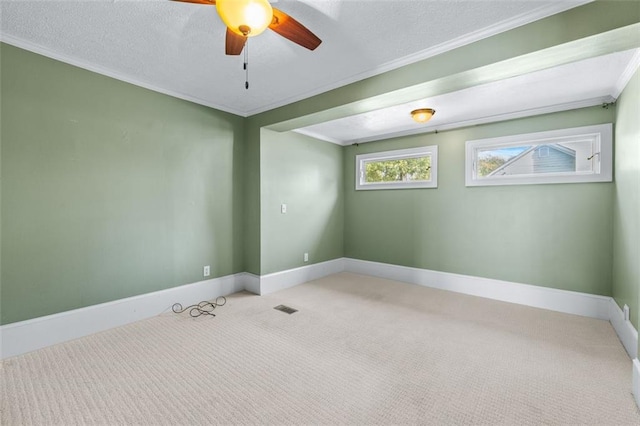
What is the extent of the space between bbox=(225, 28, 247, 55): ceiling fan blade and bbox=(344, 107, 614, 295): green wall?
3239 mm

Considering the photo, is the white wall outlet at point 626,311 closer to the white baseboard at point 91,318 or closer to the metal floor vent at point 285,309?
the metal floor vent at point 285,309

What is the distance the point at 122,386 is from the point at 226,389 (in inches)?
27.6

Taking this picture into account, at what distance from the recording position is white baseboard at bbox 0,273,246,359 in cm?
228

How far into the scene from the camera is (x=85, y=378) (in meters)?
2.00

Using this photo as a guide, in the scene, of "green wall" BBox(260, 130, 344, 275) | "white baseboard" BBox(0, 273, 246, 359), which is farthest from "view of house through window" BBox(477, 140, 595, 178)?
"white baseboard" BBox(0, 273, 246, 359)

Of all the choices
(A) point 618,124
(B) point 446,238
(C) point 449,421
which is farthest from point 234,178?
(A) point 618,124

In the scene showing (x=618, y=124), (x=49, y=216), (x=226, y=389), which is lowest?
(x=226, y=389)

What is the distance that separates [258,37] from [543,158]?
137 inches

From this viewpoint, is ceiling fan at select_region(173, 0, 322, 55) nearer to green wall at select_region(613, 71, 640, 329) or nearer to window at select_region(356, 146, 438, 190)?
green wall at select_region(613, 71, 640, 329)

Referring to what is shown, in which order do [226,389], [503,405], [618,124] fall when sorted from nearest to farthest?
1. [503,405]
2. [226,389]
3. [618,124]

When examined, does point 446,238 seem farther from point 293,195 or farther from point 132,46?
point 132,46

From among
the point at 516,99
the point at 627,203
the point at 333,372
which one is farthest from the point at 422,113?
the point at 333,372

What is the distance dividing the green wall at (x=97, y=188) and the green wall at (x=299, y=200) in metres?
0.63

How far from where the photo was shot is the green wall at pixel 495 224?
10.4ft
